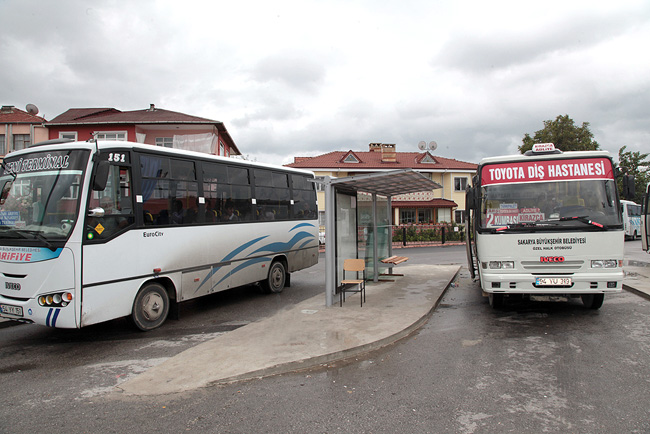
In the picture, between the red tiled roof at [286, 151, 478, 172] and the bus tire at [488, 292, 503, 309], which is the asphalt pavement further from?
the red tiled roof at [286, 151, 478, 172]

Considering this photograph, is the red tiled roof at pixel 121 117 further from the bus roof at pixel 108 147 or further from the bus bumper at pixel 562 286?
the bus bumper at pixel 562 286

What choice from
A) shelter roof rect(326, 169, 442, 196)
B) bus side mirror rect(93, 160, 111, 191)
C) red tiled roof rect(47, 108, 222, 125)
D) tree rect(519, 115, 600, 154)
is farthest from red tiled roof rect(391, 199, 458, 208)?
bus side mirror rect(93, 160, 111, 191)

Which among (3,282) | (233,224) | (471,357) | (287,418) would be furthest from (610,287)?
(3,282)

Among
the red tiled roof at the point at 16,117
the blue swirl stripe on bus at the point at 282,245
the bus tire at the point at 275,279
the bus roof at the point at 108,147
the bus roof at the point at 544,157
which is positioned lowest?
the bus tire at the point at 275,279

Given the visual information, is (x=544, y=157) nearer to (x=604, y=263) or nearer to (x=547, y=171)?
(x=547, y=171)

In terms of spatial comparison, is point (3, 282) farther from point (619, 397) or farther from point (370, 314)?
point (619, 397)

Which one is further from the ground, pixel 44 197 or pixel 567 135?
pixel 567 135

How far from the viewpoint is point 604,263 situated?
24.2 feet

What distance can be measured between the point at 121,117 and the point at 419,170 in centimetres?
2669

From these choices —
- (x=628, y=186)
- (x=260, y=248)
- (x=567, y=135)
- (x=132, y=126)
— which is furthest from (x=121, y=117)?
(x=567, y=135)

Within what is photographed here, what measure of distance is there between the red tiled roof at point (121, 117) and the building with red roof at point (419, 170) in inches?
475

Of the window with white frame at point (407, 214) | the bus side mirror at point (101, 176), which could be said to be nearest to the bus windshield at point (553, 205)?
the bus side mirror at point (101, 176)

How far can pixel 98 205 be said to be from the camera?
6.60 metres

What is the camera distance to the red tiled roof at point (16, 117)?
122ft
